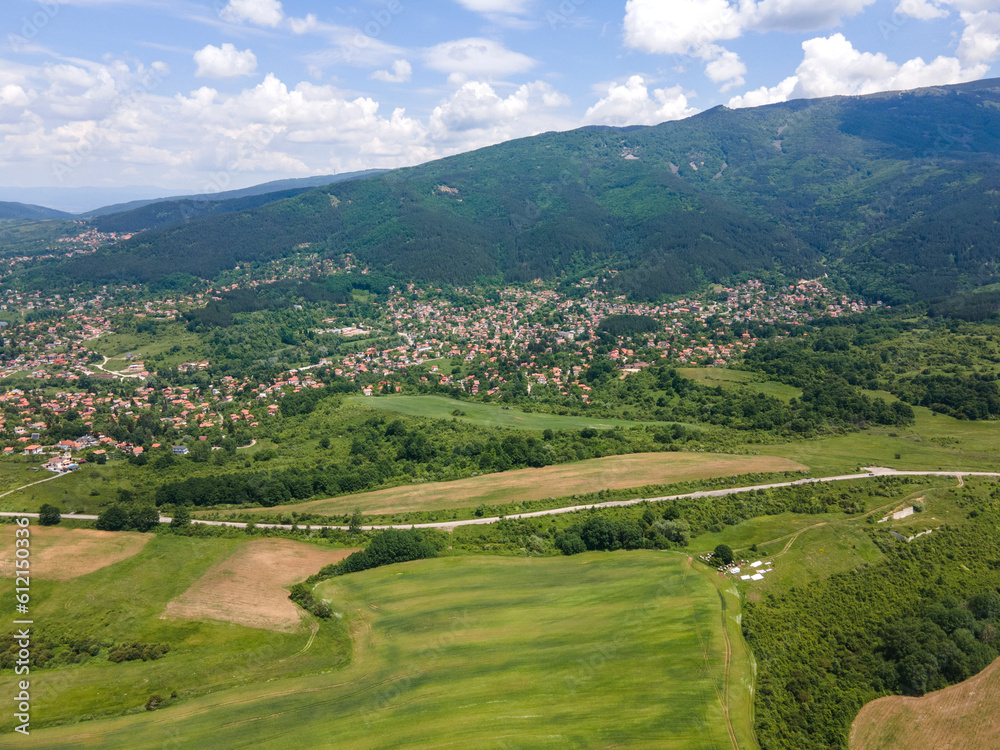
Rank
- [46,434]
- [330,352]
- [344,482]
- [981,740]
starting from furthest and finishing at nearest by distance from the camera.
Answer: [330,352]
[46,434]
[344,482]
[981,740]

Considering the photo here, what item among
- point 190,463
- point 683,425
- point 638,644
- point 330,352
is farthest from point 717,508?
point 330,352

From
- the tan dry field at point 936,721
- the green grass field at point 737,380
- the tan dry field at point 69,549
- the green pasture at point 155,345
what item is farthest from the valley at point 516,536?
the green pasture at point 155,345

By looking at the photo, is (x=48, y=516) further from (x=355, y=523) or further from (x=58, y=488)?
(x=355, y=523)

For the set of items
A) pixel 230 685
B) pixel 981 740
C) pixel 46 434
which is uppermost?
pixel 46 434

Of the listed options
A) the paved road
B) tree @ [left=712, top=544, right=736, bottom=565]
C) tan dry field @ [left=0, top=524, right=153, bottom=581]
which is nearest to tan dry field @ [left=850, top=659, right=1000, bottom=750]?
tree @ [left=712, top=544, right=736, bottom=565]

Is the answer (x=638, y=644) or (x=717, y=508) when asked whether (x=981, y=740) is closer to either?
(x=638, y=644)

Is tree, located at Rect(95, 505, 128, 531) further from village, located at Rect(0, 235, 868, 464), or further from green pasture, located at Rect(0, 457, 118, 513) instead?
village, located at Rect(0, 235, 868, 464)

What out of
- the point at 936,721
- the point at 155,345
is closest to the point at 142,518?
the point at 936,721
